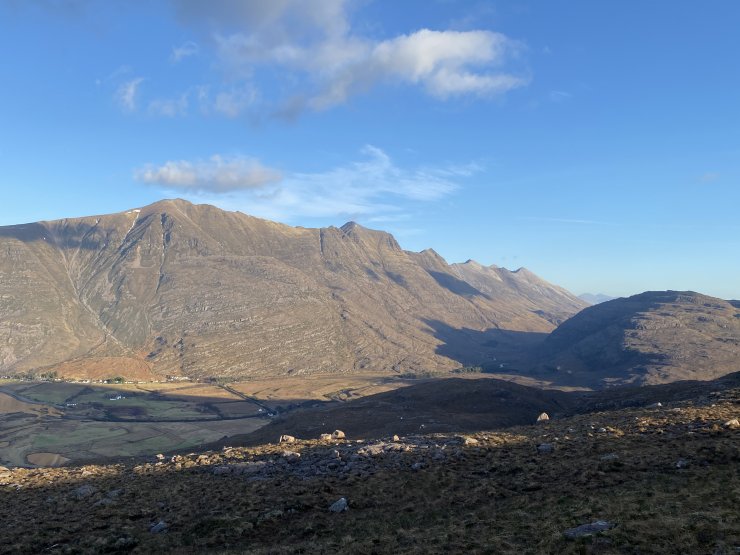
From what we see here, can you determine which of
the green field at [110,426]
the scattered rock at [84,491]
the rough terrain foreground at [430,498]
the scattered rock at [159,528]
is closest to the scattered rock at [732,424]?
the rough terrain foreground at [430,498]

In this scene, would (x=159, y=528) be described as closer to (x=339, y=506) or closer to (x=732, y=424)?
(x=339, y=506)

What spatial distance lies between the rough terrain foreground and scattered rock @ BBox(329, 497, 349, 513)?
0.10 meters

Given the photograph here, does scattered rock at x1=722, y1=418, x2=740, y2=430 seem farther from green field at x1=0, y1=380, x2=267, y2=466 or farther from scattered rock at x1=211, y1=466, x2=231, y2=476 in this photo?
green field at x1=0, y1=380, x2=267, y2=466

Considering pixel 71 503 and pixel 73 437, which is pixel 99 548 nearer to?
pixel 71 503

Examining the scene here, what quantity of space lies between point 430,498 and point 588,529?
10774mm

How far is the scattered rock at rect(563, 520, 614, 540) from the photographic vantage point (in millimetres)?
18766

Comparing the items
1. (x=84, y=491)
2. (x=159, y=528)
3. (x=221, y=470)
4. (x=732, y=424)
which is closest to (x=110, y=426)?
(x=84, y=491)

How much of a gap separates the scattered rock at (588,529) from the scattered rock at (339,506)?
42.7 ft

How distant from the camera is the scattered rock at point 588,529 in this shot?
1877 centimetres

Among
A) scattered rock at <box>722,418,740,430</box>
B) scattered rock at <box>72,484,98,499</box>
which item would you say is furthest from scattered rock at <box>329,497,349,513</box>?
scattered rock at <box>722,418,740,430</box>

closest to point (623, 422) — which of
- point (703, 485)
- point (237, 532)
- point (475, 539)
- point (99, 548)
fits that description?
point (703, 485)

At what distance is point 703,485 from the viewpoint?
23.4m

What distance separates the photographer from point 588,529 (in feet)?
63.0

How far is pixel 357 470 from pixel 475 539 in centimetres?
1412
